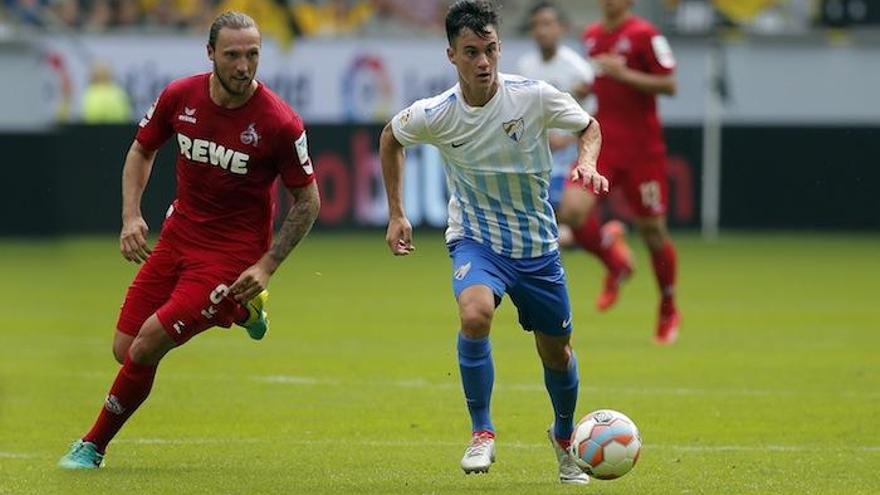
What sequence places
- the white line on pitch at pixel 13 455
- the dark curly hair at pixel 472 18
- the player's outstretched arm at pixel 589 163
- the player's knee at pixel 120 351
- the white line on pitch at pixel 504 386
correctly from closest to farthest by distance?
the player's outstretched arm at pixel 589 163, the dark curly hair at pixel 472 18, the player's knee at pixel 120 351, the white line on pitch at pixel 13 455, the white line on pitch at pixel 504 386

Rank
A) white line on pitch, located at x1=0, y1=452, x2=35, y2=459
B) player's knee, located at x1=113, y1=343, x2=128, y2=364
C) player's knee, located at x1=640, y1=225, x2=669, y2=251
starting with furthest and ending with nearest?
1. player's knee, located at x1=640, y1=225, x2=669, y2=251
2. white line on pitch, located at x1=0, y1=452, x2=35, y2=459
3. player's knee, located at x1=113, y1=343, x2=128, y2=364

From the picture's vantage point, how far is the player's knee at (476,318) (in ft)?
28.2

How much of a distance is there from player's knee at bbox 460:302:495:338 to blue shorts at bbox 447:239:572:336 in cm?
15

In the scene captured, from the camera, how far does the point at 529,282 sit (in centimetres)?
888

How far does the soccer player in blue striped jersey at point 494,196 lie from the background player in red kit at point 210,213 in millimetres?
553

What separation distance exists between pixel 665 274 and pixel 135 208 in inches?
266

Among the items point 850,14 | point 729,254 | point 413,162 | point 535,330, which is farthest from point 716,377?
point 850,14

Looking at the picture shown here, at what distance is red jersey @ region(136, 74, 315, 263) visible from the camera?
357 inches

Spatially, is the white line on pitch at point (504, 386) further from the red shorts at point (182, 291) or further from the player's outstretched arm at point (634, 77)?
the player's outstretched arm at point (634, 77)

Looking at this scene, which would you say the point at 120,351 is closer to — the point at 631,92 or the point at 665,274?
the point at 665,274

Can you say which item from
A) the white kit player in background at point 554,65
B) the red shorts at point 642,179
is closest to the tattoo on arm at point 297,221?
the red shorts at point 642,179

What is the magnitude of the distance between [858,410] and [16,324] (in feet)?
26.6

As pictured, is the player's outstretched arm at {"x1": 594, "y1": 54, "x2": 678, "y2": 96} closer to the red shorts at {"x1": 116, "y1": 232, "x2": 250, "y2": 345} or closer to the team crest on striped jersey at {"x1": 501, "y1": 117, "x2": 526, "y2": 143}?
the team crest on striped jersey at {"x1": 501, "y1": 117, "x2": 526, "y2": 143}

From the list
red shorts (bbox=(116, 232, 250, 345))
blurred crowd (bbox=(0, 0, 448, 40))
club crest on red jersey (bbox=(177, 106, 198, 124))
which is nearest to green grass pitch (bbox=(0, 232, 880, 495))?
red shorts (bbox=(116, 232, 250, 345))
